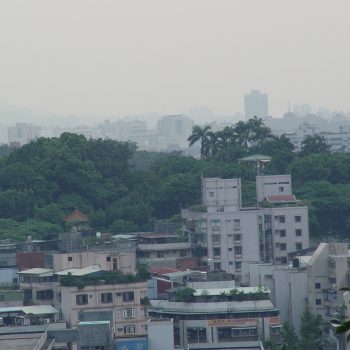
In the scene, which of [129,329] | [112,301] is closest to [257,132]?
[112,301]

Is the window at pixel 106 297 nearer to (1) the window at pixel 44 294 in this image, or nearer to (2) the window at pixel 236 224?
(1) the window at pixel 44 294

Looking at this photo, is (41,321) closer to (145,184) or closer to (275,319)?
(275,319)

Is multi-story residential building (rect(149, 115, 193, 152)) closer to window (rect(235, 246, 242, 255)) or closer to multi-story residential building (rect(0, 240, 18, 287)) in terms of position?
window (rect(235, 246, 242, 255))

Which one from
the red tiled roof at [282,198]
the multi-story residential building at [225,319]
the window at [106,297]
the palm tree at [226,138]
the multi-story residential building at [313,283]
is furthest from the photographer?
the palm tree at [226,138]

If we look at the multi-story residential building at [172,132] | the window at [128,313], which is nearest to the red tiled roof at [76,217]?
the window at [128,313]

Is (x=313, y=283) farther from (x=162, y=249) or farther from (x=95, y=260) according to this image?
(x=162, y=249)

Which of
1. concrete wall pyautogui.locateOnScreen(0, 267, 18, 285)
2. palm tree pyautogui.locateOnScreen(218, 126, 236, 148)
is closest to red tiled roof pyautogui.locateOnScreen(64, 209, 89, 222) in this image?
concrete wall pyautogui.locateOnScreen(0, 267, 18, 285)
